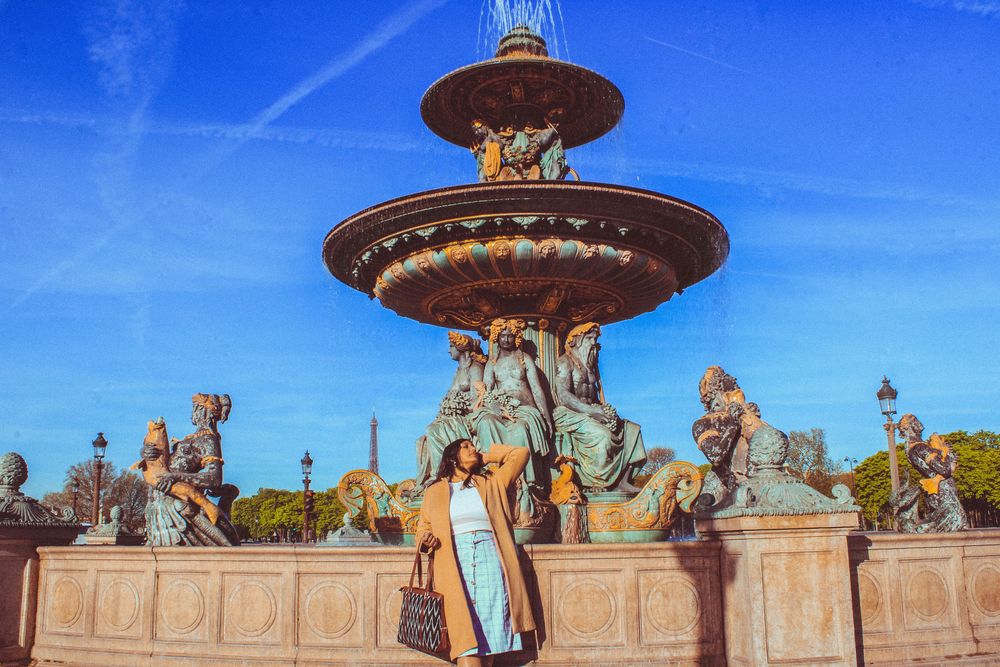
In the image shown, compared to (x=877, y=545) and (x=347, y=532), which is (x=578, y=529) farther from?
(x=347, y=532)

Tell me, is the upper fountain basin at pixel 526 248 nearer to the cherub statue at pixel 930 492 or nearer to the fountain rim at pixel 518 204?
the fountain rim at pixel 518 204

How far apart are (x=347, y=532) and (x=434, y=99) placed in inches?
499

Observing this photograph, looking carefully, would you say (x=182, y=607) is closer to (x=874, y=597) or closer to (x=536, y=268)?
(x=874, y=597)

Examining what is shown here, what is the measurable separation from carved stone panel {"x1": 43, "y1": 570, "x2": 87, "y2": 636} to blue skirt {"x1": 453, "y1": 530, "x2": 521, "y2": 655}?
→ 3627mm

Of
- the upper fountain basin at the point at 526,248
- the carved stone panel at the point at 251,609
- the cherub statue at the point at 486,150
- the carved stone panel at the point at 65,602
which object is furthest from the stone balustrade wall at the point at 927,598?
the cherub statue at the point at 486,150

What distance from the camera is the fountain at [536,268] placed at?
930cm

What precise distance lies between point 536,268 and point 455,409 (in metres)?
1.93

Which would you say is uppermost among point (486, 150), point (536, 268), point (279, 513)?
point (486, 150)

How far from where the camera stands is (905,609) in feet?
20.0

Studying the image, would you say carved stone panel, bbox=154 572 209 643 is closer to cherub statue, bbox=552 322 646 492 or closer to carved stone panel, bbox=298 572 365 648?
carved stone panel, bbox=298 572 365 648

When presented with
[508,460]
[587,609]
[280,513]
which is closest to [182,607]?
[508,460]

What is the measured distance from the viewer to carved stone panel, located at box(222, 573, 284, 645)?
239 inches

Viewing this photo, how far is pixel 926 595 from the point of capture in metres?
6.19

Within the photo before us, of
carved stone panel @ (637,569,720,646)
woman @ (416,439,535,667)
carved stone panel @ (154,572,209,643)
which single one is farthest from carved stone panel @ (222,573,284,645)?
carved stone panel @ (637,569,720,646)
